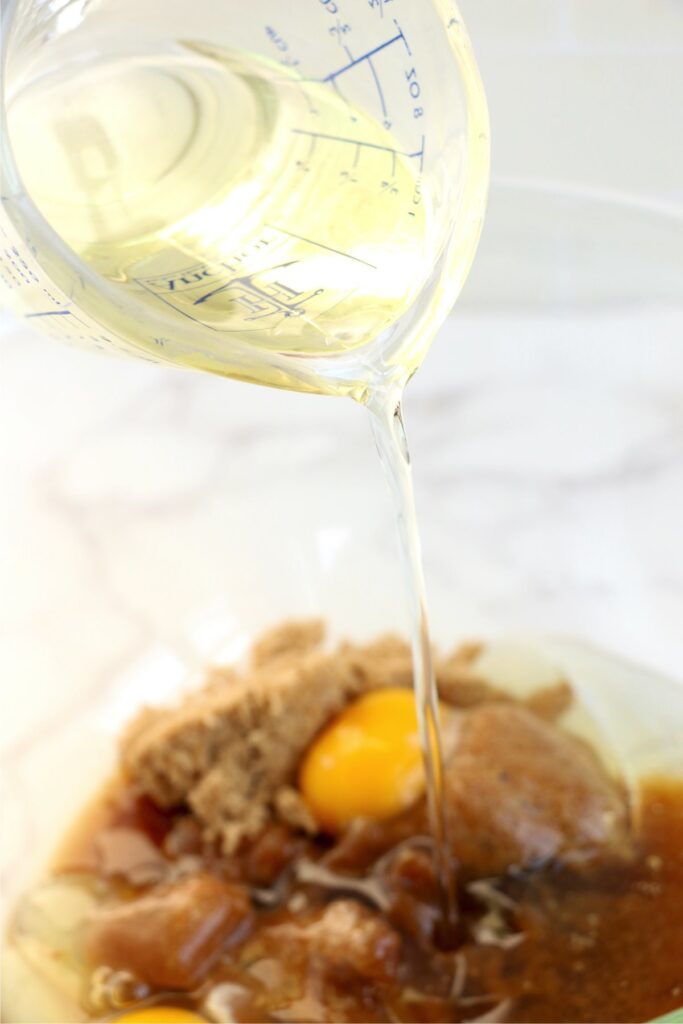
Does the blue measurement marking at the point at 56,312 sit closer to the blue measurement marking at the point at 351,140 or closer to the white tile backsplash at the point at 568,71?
the blue measurement marking at the point at 351,140

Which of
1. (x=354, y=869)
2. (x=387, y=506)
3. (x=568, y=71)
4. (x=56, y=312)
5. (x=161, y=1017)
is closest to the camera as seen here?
(x=56, y=312)

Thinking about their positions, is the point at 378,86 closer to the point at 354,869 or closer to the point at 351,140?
the point at 351,140

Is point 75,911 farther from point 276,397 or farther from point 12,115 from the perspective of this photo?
point 12,115

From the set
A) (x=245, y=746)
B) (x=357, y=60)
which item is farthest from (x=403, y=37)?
(x=245, y=746)

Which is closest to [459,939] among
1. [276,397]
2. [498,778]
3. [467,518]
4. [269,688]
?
[498,778]

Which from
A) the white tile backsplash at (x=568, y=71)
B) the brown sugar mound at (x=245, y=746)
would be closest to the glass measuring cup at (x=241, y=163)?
the brown sugar mound at (x=245, y=746)
